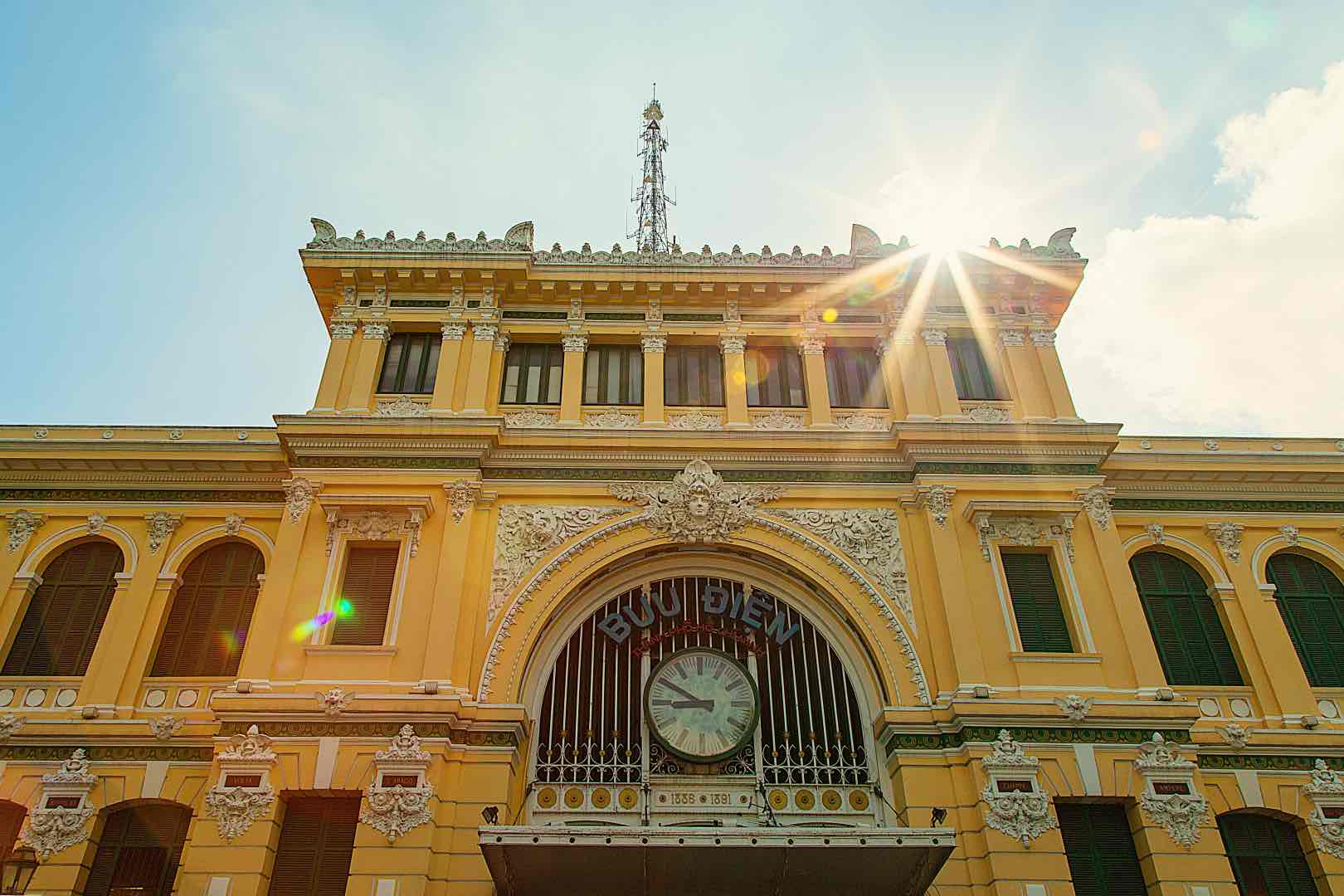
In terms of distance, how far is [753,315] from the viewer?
23297 mm

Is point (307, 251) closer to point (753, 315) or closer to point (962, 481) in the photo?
point (753, 315)

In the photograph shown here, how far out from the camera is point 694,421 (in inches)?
862

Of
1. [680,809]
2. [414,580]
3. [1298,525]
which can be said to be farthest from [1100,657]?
[414,580]

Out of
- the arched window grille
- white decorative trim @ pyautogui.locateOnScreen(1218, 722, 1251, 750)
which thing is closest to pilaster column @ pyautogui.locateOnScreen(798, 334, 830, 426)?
the arched window grille

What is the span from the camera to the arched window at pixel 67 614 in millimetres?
19891

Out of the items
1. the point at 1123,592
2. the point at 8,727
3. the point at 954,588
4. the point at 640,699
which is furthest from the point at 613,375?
the point at 8,727

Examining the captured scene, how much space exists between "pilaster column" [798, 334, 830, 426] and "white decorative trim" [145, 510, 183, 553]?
47.9 ft

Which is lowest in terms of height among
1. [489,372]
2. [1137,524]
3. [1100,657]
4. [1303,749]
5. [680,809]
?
[680,809]

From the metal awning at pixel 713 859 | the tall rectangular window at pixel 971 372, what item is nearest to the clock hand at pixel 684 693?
the metal awning at pixel 713 859

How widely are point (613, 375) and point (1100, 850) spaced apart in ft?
45.9

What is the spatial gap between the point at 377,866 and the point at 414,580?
210 inches

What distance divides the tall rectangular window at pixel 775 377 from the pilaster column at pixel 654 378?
2.11 metres

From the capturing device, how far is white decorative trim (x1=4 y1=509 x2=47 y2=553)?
825 inches

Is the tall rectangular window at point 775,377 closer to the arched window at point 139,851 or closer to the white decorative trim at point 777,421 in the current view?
the white decorative trim at point 777,421
